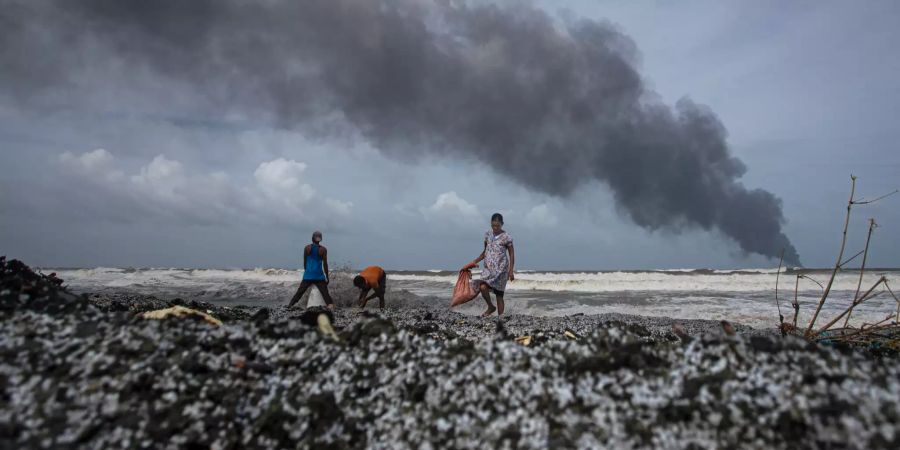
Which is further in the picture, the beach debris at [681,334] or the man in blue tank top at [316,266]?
the man in blue tank top at [316,266]

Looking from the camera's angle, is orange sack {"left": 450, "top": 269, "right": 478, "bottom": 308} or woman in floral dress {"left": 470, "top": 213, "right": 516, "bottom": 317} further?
orange sack {"left": 450, "top": 269, "right": 478, "bottom": 308}

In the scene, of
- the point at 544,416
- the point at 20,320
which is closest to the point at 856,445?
the point at 544,416

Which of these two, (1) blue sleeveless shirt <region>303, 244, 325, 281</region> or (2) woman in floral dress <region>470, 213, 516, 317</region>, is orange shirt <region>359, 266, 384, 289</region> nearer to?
(1) blue sleeveless shirt <region>303, 244, 325, 281</region>

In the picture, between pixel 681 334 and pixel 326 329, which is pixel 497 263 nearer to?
pixel 681 334

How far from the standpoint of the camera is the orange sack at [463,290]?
999 centimetres

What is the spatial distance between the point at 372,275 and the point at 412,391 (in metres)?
9.22

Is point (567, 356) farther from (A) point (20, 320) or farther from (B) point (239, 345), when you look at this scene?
(A) point (20, 320)

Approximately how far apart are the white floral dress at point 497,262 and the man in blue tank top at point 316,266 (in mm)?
3228

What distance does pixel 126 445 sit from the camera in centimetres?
182

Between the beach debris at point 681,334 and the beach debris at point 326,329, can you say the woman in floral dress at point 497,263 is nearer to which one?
the beach debris at point 681,334

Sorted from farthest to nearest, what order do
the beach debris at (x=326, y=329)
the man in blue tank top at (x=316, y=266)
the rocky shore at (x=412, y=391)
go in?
1. the man in blue tank top at (x=316, y=266)
2. the beach debris at (x=326, y=329)
3. the rocky shore at (x=412, y=391)

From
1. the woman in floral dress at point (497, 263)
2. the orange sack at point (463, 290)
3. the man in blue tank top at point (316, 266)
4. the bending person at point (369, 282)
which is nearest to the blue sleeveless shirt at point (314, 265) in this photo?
the man in blue tank top at point (316, 266)

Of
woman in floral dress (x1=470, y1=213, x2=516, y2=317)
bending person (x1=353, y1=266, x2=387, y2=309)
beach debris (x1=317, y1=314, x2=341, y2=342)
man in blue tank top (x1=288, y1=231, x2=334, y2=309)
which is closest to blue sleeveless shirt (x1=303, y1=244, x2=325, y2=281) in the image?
man in blue tank top (x1=288, y1=231, x2=334, y2=309)

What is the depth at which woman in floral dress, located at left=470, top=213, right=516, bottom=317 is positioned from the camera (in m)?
9.53
